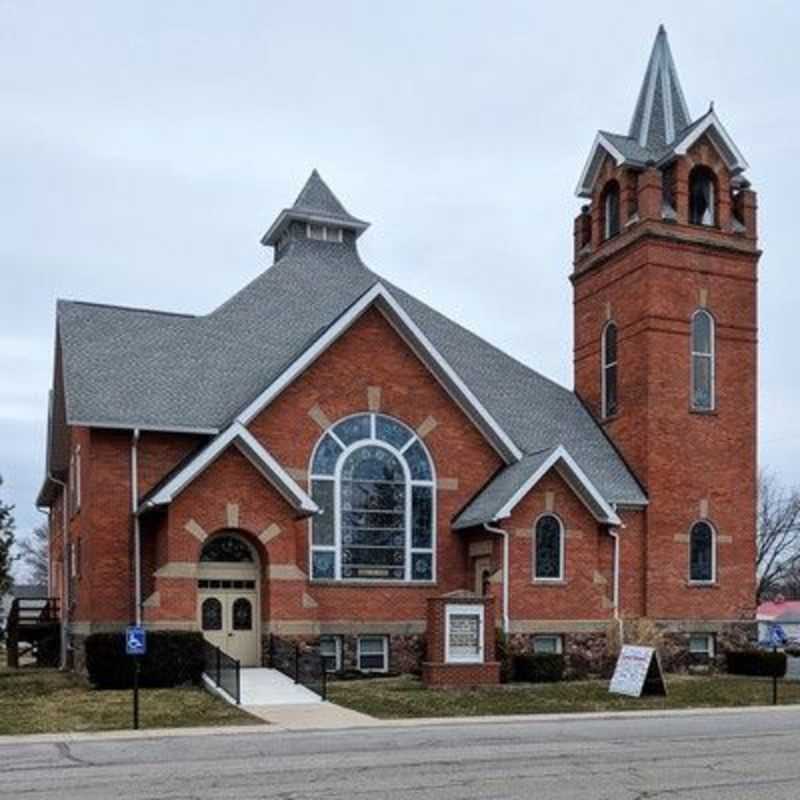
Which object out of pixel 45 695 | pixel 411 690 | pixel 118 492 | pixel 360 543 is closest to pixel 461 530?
pixel 360 543

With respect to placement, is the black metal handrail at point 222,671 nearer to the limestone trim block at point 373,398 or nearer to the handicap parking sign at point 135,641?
the handicap parking sign at point 135,641

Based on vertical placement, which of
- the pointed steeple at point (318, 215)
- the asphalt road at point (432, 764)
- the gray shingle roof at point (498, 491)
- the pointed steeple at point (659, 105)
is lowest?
the asphalt road at point (432, 764)

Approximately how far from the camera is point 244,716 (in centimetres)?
2253

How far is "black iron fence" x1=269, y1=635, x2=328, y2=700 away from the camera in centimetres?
2908

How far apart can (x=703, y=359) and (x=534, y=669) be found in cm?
1242

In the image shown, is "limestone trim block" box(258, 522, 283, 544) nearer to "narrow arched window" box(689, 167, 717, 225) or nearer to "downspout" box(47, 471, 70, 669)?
"downspout" box(47, 471, 70, 669)

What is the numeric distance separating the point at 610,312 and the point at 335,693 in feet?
57.6

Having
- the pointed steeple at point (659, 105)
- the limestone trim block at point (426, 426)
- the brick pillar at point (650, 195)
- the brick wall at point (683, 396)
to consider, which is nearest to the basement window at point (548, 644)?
the brick wall at point (683, 396)

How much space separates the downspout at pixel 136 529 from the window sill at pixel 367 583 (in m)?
4.48

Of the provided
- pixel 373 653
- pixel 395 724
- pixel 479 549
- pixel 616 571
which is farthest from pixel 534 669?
pixel 395 724

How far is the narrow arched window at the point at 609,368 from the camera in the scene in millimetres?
39406

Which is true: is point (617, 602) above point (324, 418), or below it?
below

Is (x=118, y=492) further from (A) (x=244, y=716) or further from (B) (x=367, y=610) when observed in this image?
(A) (x=244, y=716)

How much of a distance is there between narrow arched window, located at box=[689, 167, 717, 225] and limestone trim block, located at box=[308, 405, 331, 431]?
1402 cm
